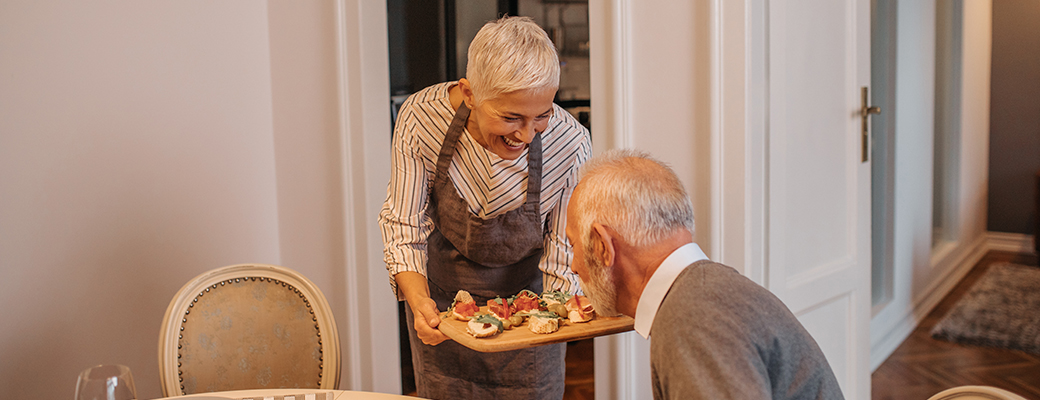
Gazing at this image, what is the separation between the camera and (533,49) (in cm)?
144

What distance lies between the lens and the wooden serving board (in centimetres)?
135

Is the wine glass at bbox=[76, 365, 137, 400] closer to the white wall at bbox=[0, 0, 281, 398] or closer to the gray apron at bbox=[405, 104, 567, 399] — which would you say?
the gray apron at bbox=[405, 104, 567, 399]

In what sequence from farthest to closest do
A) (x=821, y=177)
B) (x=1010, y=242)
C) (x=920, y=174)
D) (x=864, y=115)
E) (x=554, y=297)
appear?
1. (x=1010, y=242)
2. (x=920, y=174)
3. (x=864, y=115)
4. (x=821, y=177)
5. (x=554, y=297)

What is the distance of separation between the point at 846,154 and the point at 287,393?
1.88 m

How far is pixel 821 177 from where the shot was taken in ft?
7.13

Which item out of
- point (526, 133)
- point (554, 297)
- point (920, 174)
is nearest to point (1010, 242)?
point (920, 174)

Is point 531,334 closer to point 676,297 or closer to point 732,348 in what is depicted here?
point 676,297

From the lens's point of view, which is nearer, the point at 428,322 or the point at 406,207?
the point at 428,322

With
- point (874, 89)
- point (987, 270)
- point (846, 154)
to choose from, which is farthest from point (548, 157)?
point (987, 270)

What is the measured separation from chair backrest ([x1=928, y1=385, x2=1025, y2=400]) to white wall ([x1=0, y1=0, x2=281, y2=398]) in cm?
249

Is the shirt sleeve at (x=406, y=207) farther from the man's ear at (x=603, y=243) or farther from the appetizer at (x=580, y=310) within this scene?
the man's ear at (x=603, y=243)

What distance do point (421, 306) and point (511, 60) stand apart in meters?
0.60

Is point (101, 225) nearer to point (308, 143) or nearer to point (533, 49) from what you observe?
point (308, 143)

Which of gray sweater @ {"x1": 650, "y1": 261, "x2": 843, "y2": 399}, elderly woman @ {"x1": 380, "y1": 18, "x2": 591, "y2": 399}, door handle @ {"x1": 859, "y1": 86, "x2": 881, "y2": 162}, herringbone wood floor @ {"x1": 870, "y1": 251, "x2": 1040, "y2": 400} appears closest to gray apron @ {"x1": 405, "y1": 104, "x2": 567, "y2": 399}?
elderly woman @ {"x1": 380, "y1": 18, "x2": 591, "y2": 399}
